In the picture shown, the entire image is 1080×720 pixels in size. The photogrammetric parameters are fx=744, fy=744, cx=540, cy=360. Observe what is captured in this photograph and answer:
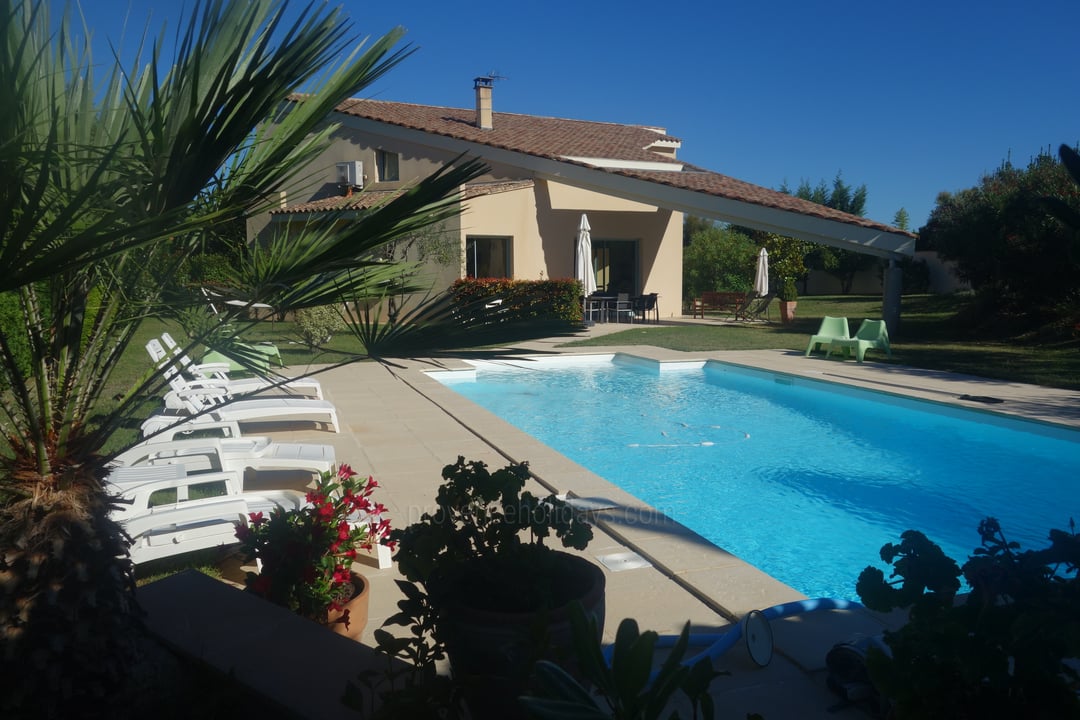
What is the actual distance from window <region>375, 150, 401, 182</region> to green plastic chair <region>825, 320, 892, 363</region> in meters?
12.8

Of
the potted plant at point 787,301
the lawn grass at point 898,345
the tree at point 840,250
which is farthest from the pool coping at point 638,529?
the tree at point 840,250

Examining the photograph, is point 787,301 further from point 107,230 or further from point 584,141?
point 107,230

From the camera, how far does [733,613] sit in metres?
3.62

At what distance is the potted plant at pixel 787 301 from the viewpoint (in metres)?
21.8

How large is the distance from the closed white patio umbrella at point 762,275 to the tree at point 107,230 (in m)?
20.8

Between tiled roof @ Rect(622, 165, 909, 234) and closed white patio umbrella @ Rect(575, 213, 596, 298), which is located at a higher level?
tiled roof @ Rect(622, 165, 909, 234)

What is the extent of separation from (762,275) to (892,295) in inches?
205


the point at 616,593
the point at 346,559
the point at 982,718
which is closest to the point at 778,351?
the point at 616,593

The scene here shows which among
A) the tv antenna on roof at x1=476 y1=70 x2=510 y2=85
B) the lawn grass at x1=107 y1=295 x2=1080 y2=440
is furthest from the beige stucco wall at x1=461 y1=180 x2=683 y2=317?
the tv antenna on roof at x1=476 y1=70 x2=510 y2=85

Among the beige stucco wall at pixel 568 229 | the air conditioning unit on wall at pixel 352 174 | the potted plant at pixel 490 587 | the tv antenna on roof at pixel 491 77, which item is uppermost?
the tv antenna on roof at pixel 491 77

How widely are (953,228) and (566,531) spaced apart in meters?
20.1

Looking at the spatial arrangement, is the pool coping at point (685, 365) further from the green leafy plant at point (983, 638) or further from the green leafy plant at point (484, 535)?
the green leafy plant at point (983, 638)

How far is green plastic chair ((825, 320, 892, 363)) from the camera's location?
14.0 metres

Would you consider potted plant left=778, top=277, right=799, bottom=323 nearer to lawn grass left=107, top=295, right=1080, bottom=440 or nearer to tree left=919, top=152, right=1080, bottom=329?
lawn grass left=107, top=295, right=1080, bottom=440
